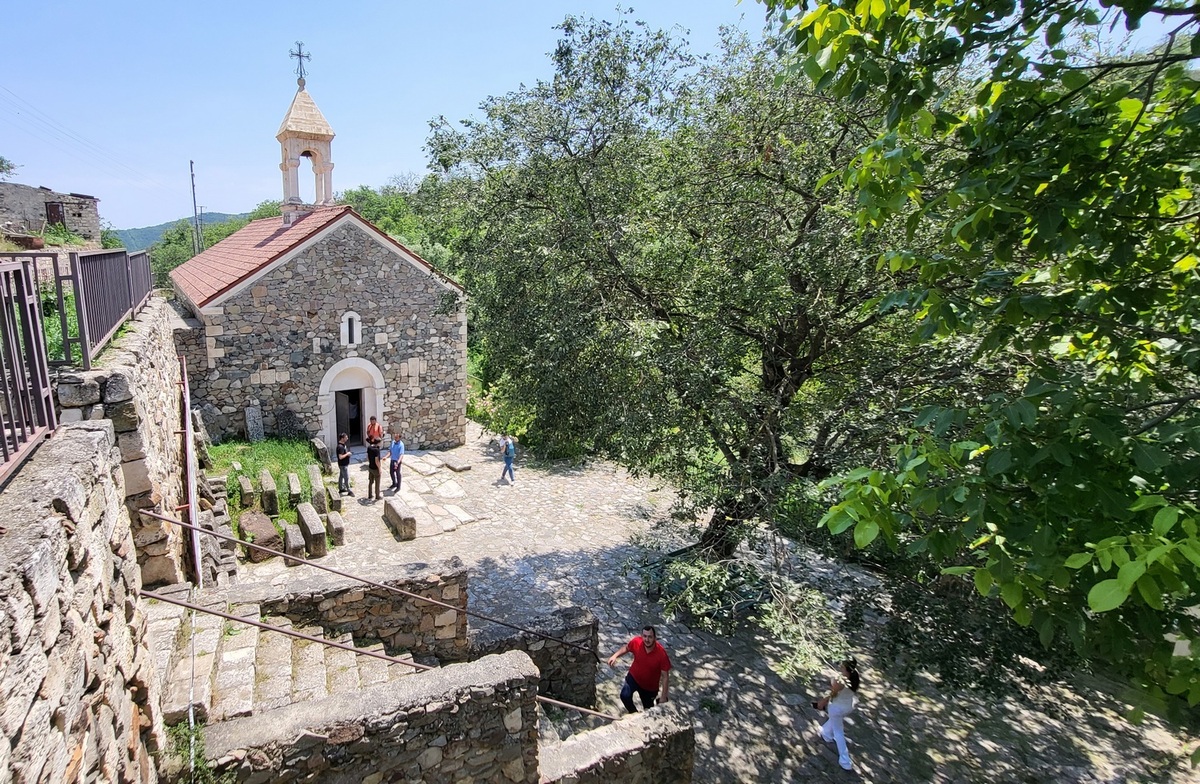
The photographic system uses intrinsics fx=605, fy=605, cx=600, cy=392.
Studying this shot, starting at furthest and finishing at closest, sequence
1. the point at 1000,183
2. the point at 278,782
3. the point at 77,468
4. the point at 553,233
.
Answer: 1. the point at 553,233
2. the point at 278,782
3. the point at 1000,183
4. the point at 77,468

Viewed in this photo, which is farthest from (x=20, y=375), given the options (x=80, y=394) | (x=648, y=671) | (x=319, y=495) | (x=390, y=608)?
(x=319, y=495)

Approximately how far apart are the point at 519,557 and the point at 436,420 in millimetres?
5965

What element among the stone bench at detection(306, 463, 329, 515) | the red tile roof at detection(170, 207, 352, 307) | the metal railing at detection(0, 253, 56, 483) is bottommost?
the stone bench at detection(306, 463, 329, 515)

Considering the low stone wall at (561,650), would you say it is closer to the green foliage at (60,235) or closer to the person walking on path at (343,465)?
the person walking on path at (343,465)

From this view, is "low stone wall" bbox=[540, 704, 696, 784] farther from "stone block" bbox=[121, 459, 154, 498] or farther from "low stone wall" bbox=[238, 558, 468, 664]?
"stone block" bbox=[121, 459, 154, 498]

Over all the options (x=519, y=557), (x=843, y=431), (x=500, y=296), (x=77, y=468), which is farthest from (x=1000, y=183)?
(x=519, y=557)

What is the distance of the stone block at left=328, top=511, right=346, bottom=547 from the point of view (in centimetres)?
901

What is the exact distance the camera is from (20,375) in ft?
8.56

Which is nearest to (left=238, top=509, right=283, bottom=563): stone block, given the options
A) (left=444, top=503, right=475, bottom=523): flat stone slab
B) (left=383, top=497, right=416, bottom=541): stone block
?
(left=383, top=497, right=416, bottom=541): stone block

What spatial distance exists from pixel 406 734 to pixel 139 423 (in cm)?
284

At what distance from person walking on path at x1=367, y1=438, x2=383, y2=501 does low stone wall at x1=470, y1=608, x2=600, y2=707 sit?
5198 millimetres

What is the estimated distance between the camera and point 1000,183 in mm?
2711

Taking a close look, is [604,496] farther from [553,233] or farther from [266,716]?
[266,716]

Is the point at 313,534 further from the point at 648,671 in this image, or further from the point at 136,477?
the point at 648,671
